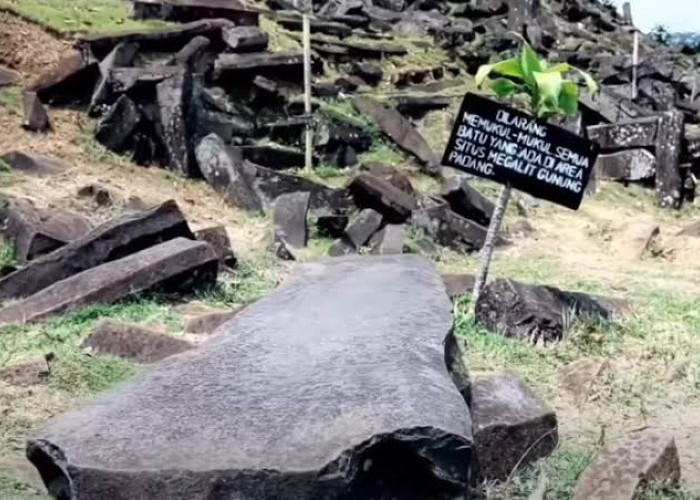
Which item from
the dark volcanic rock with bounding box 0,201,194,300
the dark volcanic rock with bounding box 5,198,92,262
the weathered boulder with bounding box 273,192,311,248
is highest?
the dark volcanic rock with bounding box 0,201,194,300

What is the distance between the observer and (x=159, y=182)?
8883 millimetres

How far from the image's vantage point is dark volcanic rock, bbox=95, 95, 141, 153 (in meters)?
9.16

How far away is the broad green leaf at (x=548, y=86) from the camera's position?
5.62 m

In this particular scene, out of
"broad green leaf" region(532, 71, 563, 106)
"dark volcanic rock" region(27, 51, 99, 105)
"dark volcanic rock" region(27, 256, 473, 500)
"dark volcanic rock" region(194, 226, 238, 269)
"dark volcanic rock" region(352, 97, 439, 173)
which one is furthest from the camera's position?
"dark volcanic rock" region(352, 97, 439, 173)

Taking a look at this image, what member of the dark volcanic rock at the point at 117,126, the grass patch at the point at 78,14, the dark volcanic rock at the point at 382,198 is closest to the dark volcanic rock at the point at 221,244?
the dark volcanic rock at the point at 382,198

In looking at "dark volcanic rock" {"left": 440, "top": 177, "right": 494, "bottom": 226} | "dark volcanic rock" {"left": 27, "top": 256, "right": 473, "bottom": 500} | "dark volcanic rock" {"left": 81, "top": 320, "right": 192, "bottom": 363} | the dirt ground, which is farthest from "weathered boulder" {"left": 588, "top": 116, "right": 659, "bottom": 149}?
"dark volcanic rock" {"left": 27, "top": 256, "right": 473, "bottom": 500}

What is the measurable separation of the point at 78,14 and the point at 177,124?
2925mm

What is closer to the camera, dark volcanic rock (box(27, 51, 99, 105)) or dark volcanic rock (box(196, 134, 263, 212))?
dark volcanic rock (box(196, 134, 263, 212))

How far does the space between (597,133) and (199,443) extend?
9898 mm

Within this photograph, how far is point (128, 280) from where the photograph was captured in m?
5.51

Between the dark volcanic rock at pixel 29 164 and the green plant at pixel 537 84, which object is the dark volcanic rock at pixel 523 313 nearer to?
the green plant at pixel 537 84

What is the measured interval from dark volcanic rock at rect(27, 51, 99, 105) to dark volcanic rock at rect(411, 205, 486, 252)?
12.5 feet

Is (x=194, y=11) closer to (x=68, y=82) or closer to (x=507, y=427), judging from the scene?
(x=68, y=82)

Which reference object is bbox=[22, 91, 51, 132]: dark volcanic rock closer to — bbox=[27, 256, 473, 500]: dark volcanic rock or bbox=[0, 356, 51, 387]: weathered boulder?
A: bbox=[0, 356, 51, 387]: weathered boulder
